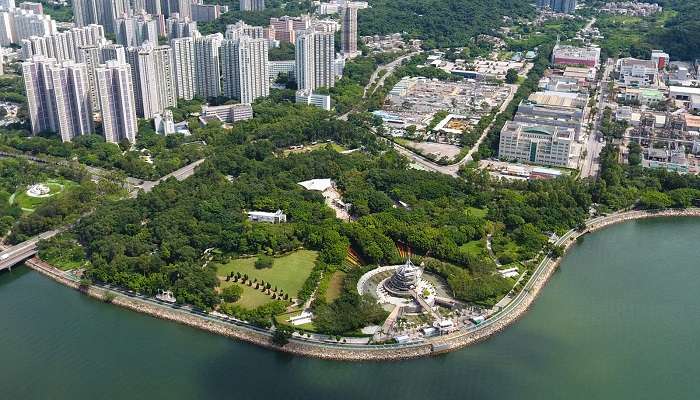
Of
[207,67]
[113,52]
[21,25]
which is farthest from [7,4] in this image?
[207,67]

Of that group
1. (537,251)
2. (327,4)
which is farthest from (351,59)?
(537,251)

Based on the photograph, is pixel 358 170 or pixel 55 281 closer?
pixel 55 281

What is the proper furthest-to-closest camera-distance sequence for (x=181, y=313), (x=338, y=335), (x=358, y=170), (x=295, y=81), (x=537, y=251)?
(x=295, y=81), (x=358, y=170), (x=537, y=251), (x=181, y=313), (x=338, y=335)

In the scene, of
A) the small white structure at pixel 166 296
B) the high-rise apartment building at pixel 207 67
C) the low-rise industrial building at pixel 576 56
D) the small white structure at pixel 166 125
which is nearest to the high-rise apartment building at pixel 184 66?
the high-rise apartment building at pixel 207 67

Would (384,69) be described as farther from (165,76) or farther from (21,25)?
(21,25)

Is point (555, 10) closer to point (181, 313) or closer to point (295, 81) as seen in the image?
point (295, 81)

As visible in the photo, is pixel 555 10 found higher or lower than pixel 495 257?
higher
